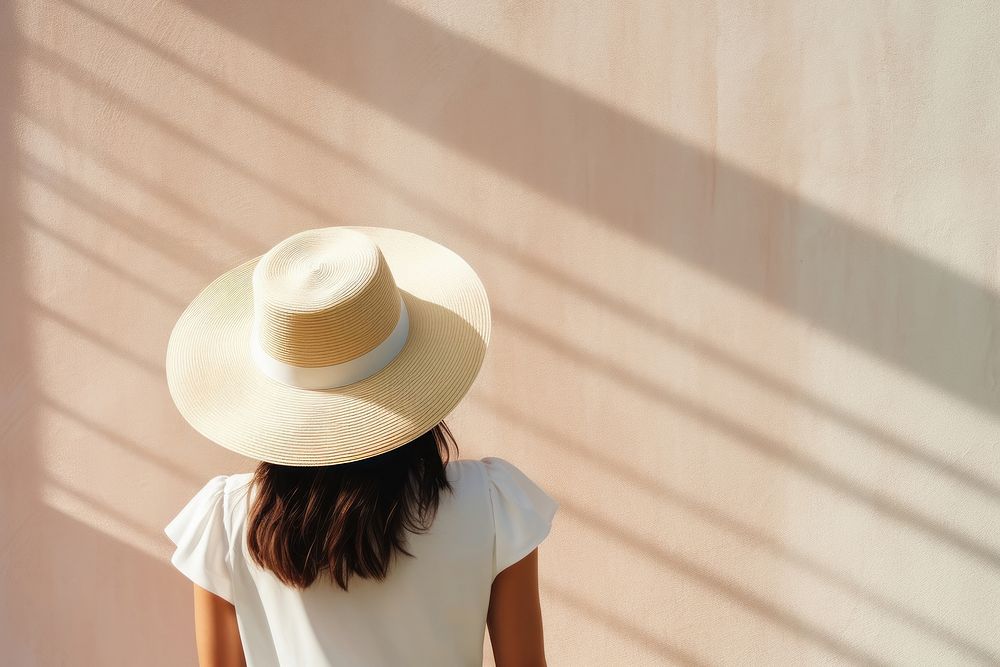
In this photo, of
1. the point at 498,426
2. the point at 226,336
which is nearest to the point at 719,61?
the point at 498,426

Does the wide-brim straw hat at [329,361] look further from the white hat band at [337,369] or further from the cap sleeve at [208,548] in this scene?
the cap sleeve at [208,548]

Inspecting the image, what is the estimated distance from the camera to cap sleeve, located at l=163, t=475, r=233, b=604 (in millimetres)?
1356

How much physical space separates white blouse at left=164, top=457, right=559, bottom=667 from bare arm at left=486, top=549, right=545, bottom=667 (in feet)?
0.09

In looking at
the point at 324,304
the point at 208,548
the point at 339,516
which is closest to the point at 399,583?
the point at 339,516

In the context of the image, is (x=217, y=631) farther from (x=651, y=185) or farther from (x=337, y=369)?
(x=651, y=185)

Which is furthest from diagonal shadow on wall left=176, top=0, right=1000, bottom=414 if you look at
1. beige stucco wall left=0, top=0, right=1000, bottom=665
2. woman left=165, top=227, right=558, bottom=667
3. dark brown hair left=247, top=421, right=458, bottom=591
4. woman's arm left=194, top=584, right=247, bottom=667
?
woman's arm left=194, top=584, right=247, bottom=667

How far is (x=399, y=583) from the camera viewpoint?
1324mm

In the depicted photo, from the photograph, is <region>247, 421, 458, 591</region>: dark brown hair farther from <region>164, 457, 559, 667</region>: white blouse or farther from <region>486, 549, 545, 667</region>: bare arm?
<region>486, 549, 545, 667</region>: bare arm

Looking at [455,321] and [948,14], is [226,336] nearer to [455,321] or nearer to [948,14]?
[455,321]

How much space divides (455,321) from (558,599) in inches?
38.7

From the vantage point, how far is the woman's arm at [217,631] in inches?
55.2

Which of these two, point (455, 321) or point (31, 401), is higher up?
point (455, 321)

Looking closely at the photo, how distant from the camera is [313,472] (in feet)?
4.20

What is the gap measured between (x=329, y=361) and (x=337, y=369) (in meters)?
0.02
